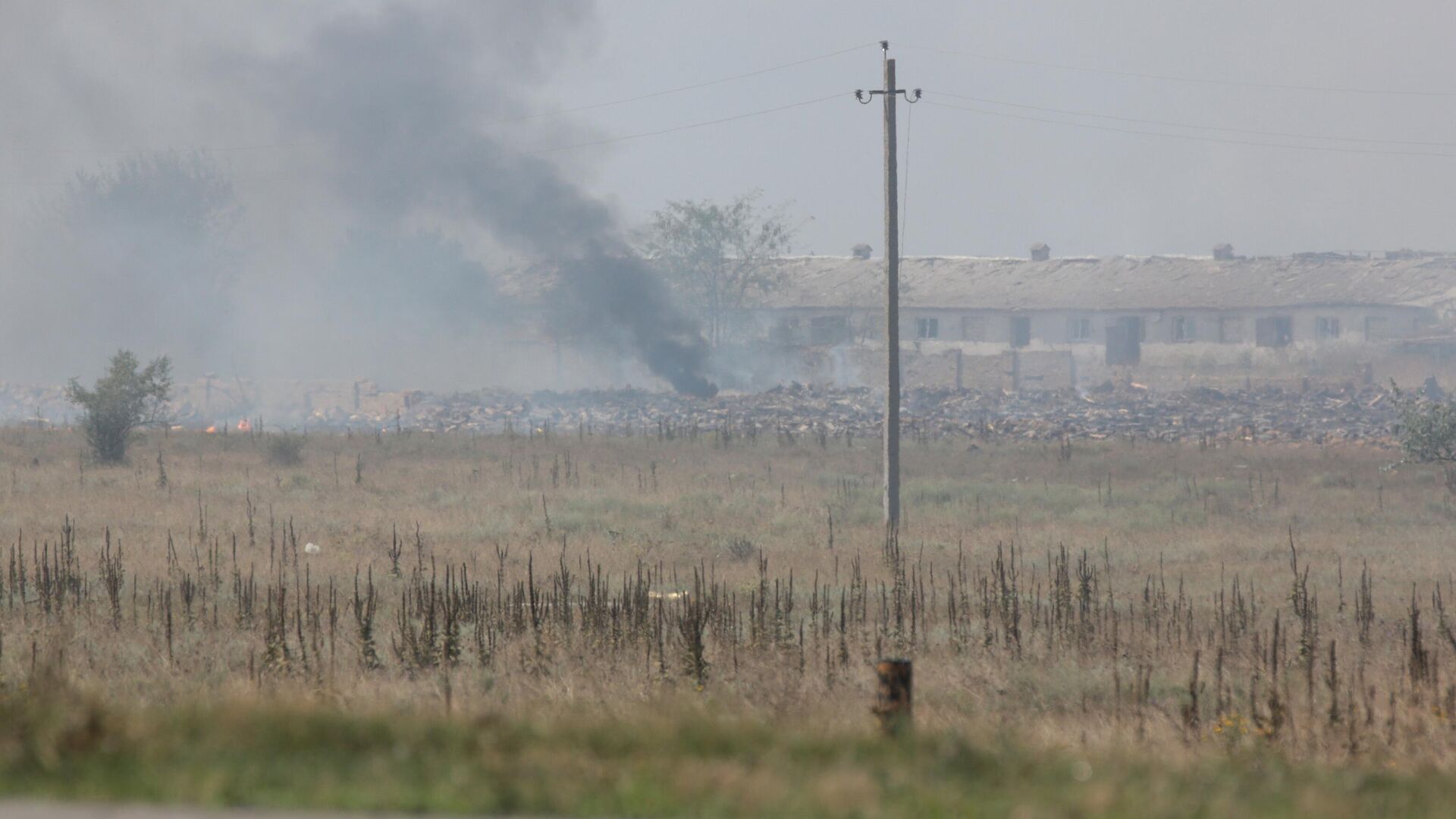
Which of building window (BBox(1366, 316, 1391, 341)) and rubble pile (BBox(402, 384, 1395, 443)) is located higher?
building window (BBox(1366, 316, 1391, 341))

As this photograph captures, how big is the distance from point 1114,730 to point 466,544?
40.0ft

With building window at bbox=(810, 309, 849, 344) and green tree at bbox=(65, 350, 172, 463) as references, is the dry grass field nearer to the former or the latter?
green tree at bbox=(65, 350, 172, 463)

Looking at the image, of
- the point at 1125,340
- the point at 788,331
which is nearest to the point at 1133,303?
the point at 1125,340

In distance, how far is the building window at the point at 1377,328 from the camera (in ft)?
228

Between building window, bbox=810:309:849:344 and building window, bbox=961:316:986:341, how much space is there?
20.3ft

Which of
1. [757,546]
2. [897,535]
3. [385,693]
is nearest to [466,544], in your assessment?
[757,546]

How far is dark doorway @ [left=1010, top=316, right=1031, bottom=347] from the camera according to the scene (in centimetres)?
7456

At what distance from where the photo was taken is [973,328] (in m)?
75.6

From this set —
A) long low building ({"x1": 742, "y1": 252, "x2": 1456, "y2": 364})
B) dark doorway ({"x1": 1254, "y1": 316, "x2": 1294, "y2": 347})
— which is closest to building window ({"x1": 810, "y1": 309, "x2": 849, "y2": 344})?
long low building ({"x1": 742, "y1": 252, "x2": 1456, "y2": 364})

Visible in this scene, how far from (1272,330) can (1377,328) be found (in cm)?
489

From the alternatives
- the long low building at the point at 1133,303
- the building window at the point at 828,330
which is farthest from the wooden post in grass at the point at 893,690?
the building window at the point at 828,330

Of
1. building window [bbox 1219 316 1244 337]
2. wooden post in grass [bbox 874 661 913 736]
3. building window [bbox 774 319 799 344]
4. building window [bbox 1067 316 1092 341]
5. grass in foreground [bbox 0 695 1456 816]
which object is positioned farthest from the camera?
building window [bbox 1067 316 1092 341]

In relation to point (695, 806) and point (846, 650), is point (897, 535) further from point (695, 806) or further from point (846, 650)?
point (695, 806)

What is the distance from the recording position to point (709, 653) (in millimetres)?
10992
